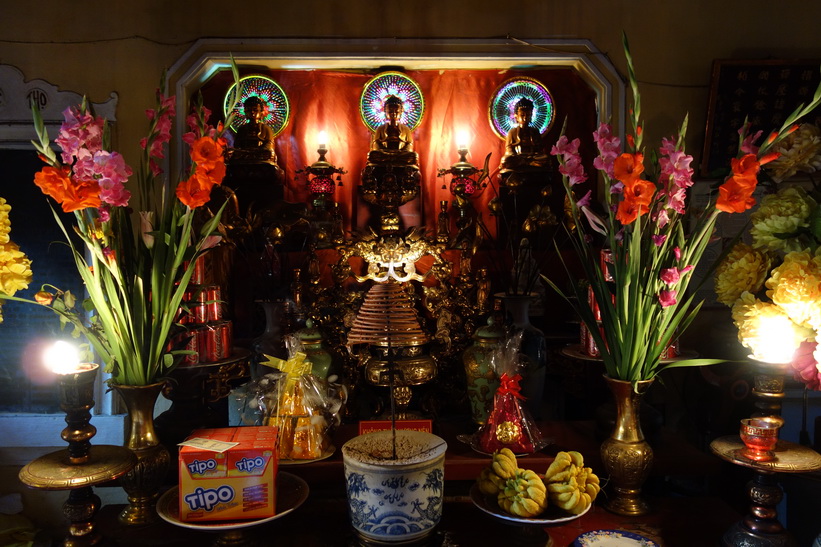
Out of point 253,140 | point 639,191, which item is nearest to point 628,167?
point 639,191

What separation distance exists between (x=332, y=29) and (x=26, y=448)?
2365 millimetres

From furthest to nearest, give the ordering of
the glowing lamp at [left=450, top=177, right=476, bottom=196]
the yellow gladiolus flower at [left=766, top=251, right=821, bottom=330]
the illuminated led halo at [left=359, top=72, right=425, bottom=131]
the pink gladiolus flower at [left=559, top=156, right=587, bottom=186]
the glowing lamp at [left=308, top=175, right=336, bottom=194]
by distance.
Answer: the illuminated led halo at [left=359, top=72, right=425, bottom=131], the glowing lamp at [left=308, top=175, right=336, bottom=194], the glowing lamp at [left=450, top=177, right=476, bottom=196], the pink gladiolus flower at [left=559, top=156, right=587, bottom=186], the yellow gladiolus flower at [left=766, top=251, right=821, bottom=330]

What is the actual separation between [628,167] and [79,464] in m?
1.61

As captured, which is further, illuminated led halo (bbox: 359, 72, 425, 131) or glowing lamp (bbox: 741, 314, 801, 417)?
illuminated led halo (bbox: 359, 72, 425, 131)

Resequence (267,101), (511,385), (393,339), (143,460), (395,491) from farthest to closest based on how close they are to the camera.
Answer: (267,101) → (393,339) → (511,385) → (143,460) → (395,491)

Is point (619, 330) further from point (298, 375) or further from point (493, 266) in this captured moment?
point (493, 266)

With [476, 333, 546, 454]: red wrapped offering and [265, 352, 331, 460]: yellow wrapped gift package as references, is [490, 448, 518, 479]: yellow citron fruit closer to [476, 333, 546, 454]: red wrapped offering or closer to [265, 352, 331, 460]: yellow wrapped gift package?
[476, 333, 546, 454]: red wrapped offering

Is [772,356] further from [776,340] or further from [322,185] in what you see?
[322,185]

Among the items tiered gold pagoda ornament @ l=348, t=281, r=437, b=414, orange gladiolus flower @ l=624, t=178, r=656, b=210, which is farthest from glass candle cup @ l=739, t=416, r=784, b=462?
tiered gold pagoda ornament @ l=348, t=281, r=437, b=414

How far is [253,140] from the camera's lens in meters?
2.80

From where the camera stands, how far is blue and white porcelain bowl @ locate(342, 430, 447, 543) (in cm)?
140

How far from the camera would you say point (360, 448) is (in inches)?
58.5

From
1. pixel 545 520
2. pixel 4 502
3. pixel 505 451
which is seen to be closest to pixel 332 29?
pixel 505 451

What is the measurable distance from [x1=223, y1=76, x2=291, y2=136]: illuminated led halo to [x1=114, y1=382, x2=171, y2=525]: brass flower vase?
1.61 meters
